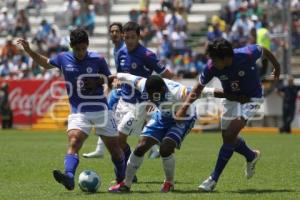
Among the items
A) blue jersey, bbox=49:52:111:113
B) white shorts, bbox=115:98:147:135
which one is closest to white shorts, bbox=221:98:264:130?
blue jersey, bbox=49:52:111:113

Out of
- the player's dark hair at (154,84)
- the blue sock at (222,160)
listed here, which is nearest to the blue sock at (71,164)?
the player's dark hair at (154,84)

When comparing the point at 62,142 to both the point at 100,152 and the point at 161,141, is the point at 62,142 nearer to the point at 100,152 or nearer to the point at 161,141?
the point at 100,152

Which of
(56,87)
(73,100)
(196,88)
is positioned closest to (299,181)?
(196,88)

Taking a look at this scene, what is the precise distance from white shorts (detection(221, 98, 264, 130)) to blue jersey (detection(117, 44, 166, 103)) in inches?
66.9

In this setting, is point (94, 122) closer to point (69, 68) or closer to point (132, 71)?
point (69, 68)

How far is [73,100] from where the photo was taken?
12.1 metres

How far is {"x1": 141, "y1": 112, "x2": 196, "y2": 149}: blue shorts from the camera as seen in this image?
1173 centimetres

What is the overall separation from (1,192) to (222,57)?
11.7ft

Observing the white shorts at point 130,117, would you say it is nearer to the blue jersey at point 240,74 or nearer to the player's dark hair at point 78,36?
the blue jersey at point 240,74

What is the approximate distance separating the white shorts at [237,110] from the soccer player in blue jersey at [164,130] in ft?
2.13

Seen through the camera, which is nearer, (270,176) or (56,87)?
(270,176)

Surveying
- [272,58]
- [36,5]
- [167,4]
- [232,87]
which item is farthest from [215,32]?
[232,87]

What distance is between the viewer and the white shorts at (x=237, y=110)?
40.3 feet

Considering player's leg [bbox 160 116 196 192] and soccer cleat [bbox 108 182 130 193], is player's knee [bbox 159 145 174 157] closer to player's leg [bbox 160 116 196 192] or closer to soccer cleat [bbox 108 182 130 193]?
player's leg [bbox 160 116 196 192]
